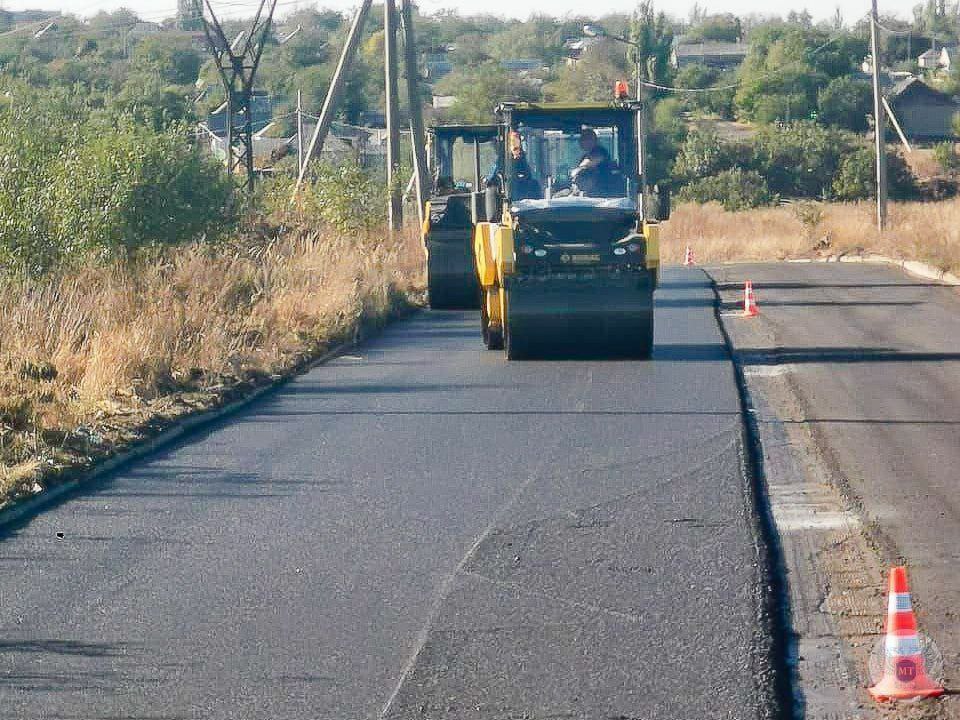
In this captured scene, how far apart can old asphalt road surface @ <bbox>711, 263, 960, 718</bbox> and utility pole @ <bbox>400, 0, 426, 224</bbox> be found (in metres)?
7.46

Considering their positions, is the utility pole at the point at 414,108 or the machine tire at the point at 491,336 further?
the utility pole at the point at 414,108

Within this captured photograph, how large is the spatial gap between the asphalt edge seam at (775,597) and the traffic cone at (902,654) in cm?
37

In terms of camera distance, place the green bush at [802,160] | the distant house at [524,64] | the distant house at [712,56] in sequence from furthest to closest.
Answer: the distant house at [712,56], the distant house at [524,64], the green bush at [802,160]

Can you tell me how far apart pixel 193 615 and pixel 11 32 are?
77.7 m

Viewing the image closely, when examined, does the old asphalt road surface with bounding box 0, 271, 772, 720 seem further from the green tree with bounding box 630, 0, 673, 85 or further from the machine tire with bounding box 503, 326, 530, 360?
the green tree with bounding box 630, 0, 673, 85

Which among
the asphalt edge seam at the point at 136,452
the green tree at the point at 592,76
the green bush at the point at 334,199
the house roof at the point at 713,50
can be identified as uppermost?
the house roof at the point at 713,50

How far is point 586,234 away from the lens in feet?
51.6

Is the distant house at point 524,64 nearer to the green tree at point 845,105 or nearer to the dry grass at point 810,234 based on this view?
the green tree at point 845,105

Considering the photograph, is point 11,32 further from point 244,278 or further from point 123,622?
point 123,622

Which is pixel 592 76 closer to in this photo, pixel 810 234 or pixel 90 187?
pixel 810 234

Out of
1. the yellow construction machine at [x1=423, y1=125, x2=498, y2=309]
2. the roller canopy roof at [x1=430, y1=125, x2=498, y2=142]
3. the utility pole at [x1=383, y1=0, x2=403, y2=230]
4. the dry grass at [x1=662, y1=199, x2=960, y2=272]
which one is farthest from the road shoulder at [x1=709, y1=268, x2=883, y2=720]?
the dry grass at [x1=662, y1=199, x2=960, y2=272]

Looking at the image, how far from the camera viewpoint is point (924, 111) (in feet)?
278

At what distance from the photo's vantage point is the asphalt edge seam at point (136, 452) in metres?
8.80

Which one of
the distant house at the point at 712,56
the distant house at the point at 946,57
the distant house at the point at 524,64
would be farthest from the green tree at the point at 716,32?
the distant house at the point at 524,64
